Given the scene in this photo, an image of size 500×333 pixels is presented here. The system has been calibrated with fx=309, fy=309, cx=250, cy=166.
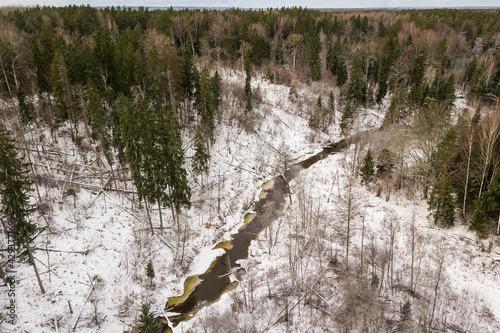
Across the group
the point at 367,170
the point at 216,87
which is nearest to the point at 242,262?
the point at 367,170

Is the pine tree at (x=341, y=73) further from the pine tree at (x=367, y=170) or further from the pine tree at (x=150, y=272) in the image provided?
the pine tree at (x=150, y=272)

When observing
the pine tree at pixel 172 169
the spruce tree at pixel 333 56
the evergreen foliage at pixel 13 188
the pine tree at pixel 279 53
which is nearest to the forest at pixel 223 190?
the evergreen foliage at pixel 13 188

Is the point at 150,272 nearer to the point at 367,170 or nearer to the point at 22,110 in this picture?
the point at 22,110

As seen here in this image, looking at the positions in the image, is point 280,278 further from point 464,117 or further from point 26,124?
point 26,124

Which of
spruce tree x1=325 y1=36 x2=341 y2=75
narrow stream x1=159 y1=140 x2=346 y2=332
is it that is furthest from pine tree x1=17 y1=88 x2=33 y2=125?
spruce tree x1=325 y1=36 x2=341 y2=75

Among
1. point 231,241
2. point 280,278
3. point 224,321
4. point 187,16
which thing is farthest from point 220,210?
point 187,16

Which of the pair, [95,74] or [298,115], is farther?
[298,115]

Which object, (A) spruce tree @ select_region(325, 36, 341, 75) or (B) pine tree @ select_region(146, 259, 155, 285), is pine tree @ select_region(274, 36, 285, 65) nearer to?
(A) spruce tree @ select_region(325, 36, 341, 75)
